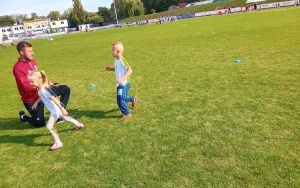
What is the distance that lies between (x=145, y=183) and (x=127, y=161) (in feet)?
2.39

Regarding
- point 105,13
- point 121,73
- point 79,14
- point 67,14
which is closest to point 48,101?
point 121,73

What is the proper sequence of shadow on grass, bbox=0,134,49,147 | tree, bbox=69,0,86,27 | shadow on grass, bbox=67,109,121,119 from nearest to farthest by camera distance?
shadow on grass, bbox=0,134,49,147, shadow on grass, bbox=67,109,121,119, tree, bbox=69,0,86,27

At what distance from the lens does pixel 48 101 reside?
5703 millimetres


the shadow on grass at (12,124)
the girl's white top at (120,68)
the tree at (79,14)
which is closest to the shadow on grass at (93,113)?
the girl's white top at (120,68)

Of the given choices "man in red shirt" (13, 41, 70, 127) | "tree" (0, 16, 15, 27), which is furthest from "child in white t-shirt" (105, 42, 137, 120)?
"tree" (0, 16, 15, 27)

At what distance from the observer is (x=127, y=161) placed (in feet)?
15.5

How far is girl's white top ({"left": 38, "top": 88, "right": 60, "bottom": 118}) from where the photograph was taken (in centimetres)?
557

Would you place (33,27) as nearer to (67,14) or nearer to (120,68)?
(67,14)

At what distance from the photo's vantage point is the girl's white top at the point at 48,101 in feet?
18.3

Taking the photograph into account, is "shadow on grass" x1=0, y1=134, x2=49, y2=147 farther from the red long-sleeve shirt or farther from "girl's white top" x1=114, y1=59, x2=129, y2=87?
"girl's white top" x1=114, y1=59, x2=129, y2=87

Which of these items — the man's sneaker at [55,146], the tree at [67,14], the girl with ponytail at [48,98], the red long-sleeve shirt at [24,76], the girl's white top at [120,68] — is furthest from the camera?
the tree at [67,14]

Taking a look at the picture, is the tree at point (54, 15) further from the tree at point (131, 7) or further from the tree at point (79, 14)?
the tree at point (131, 7)

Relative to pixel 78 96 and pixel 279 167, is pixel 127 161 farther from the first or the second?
pixel 78 96

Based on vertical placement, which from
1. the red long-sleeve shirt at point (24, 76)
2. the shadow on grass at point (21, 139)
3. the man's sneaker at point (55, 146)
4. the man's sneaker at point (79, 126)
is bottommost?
the shadow on grass at point (21, 139)
